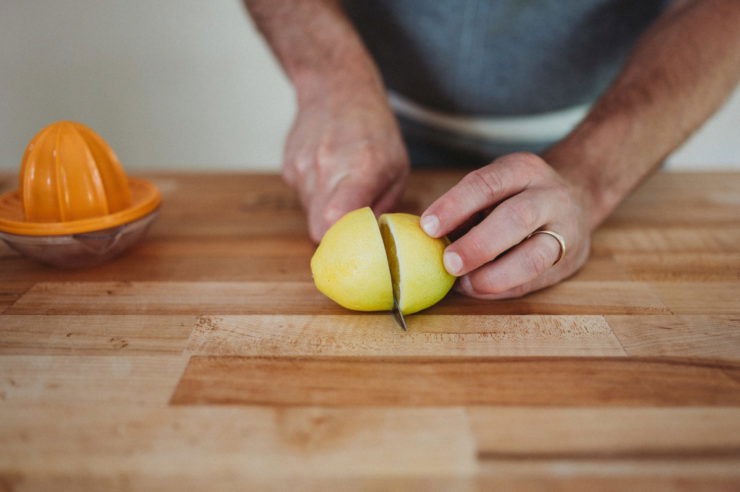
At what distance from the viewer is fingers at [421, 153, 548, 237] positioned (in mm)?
822

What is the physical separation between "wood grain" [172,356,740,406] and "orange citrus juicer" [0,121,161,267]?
37 centimetres

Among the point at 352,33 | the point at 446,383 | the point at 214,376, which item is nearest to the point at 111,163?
the point at 214,376

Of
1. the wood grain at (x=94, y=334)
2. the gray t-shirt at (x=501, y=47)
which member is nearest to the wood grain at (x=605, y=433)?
the wood grain at (x=94, y=334)

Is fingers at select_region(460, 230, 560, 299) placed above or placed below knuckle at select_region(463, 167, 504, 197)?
below

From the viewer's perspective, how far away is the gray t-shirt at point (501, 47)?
4.50ft

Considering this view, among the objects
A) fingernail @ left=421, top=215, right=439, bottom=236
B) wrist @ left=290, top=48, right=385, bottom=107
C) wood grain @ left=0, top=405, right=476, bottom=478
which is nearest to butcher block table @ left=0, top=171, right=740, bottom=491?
wood grain @ left=0, top=405, right=476, bottom=478

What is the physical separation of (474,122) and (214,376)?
3.85ft

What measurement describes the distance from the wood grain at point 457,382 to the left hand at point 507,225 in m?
0.17

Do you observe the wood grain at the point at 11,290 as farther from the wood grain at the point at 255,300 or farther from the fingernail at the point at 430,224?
the fingernail at the point at 430,224

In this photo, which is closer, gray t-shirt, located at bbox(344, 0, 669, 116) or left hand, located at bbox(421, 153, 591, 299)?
left hand, located at bbox(421, 153, 591, 299)

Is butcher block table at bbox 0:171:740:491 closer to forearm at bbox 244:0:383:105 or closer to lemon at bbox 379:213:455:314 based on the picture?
lemon at bbox 379:213:455:314

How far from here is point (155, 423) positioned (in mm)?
616

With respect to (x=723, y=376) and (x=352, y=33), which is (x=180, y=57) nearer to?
(x=352, y=33)

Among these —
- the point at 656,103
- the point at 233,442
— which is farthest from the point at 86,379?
the point at 656,103
